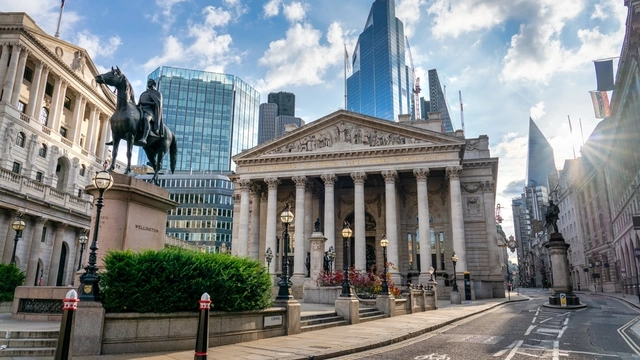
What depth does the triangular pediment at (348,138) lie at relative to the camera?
4556 cm

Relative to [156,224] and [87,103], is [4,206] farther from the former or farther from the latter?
[156,224]

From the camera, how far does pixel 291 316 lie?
1440 centimetres

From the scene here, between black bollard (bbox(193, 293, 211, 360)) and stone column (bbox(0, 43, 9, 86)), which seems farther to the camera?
stone column (bbox(0, 43, 9, 86))

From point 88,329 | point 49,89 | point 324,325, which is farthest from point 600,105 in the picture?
point 49,89

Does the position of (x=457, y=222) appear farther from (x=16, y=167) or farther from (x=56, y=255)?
(x=16, y=167)

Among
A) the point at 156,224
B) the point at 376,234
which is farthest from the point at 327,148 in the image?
the point at 156,224

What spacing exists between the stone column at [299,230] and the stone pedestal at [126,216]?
107ft

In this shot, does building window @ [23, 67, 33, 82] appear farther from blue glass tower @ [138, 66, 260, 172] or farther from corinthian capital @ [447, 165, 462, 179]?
blue glass tower @ [138, 66, 260, 172]

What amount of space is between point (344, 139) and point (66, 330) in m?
43.1

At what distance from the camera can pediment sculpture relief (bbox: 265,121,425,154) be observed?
46969mm

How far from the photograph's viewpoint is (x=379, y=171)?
1822 inches

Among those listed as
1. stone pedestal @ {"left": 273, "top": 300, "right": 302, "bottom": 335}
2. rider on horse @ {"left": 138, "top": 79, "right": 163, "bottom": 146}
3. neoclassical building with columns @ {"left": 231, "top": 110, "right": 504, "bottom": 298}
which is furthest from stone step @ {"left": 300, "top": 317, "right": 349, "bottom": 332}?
neoclassical building with columns @ {"left": 231, "top": 110, "right": 504, "bottom": 298}

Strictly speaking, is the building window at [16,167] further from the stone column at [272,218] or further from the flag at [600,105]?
the flag at [600,105]

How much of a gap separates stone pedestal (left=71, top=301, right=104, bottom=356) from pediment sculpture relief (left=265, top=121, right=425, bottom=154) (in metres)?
40.0
